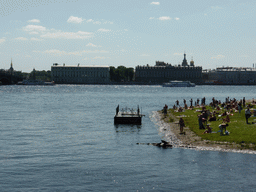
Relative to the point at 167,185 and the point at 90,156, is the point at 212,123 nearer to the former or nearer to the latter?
the point at 90,156

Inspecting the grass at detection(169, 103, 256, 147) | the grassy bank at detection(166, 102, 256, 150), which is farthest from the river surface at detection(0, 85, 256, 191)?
the grass at detection(169, 103, 256, 147)

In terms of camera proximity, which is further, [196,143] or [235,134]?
[235,134]

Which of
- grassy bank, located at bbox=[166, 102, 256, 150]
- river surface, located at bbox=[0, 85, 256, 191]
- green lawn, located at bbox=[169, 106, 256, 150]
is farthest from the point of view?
green lawn, located at bbox=[169, 106, 256, 150]

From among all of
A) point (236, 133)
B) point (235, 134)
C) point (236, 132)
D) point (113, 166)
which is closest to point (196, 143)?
point (235, 134)

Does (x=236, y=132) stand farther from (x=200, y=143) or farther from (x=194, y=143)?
(x=194, y=143)

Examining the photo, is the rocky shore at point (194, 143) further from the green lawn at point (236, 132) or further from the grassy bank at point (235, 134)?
the green lawn at point (236, 132)

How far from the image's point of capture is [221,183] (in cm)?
2206

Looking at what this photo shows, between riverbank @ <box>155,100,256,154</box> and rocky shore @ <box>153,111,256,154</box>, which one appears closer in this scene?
riverbank @ <box>155,100,256,154</box>

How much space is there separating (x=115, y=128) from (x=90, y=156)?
1636 centimetres

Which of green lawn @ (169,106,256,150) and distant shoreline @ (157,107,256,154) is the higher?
green lawn @ (169,106,256,150)

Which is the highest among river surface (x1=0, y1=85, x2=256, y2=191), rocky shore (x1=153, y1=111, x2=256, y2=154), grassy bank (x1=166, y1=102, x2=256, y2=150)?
grassy bank (x1=166, y1=102, x2=256, y2=150)

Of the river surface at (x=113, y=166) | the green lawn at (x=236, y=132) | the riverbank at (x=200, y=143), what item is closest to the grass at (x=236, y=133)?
the green lawn at (x=236, y=132)

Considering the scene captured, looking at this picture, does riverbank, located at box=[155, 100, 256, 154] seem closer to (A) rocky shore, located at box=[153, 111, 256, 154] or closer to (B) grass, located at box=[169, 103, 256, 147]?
(A) rocky shore, located at box=[153, 111, 256, 154]

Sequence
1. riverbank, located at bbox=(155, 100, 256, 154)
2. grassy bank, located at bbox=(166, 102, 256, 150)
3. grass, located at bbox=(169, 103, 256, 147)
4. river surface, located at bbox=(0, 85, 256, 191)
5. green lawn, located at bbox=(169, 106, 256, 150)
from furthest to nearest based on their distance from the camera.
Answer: green lawn, located at bbox=(169, 106, 256, 150)
grass, located at bbox=(169, 103, 256, 147)
grassy bank, located at bbox=(166, 102, 256, 150)
riverbank, located at bbox=(155, 100, 256, 154)
river surface, located at bbox=(0, 85, 256, 191)
